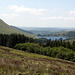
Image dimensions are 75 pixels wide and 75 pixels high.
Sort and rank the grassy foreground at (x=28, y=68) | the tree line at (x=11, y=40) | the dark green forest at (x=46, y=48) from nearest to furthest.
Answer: the grassy foreground at (x=28, y=68) < the dark green forest at (x=46, y=48) < the tree line at (x=11, y=40)

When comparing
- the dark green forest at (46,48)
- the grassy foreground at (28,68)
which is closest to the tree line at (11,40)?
the dark green forest at (46,48)

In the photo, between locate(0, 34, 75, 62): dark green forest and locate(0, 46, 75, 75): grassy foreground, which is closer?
locate(0, 46, 75, 75): grassy foreground

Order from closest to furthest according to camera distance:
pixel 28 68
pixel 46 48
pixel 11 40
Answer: pixel 28 68 < pixel 46 48 < pixel 11 40

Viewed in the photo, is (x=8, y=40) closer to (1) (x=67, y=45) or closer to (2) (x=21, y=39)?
(2) (x=21, y=39)

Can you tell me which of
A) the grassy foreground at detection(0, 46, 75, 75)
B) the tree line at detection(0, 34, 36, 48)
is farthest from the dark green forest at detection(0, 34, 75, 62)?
the grassy foreground at detection(0, 46, 75, 75)

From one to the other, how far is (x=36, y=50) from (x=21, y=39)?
35279 mm

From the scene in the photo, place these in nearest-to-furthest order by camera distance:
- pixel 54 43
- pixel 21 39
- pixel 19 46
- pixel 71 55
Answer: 1. pixel 71 55
2. pixel 19 46
3. pixel 54 43
4. pixel 21 39

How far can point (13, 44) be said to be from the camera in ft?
402

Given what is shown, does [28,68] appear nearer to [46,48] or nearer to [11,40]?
[46,48]

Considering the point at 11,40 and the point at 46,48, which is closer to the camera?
the point at 46,48

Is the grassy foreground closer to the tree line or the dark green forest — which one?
the dark green forest

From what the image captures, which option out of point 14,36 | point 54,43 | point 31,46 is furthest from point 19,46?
point 54,43

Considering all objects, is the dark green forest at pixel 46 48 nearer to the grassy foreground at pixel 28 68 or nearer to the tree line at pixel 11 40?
the tree line at pixel 11 40

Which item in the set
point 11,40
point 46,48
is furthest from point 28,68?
point 11,40
